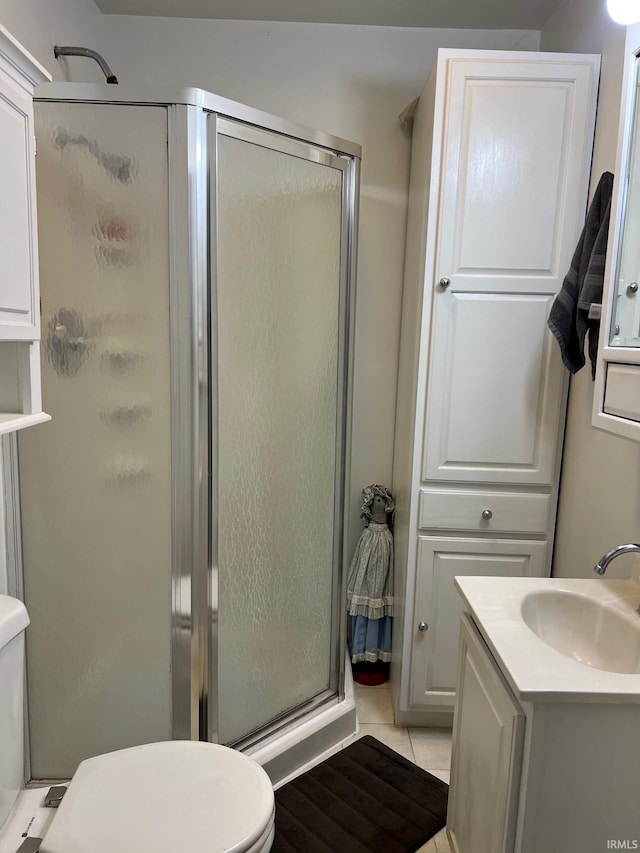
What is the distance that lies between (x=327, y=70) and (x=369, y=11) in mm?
229

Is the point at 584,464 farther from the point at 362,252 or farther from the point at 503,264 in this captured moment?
the point at 362,252

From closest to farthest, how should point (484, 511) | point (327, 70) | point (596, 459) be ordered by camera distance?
point (596, 459), point (484, 511), point (327, 70)

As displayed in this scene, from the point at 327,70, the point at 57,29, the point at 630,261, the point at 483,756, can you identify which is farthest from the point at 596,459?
the point at 57,29

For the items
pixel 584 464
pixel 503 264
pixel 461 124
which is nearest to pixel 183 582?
pixel 584 464

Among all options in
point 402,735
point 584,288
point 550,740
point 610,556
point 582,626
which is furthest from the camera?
point 402,735

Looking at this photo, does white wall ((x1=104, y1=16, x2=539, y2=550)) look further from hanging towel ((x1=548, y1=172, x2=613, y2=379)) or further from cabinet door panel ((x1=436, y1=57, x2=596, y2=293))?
hanging towel ((x1=548, y1=172, x2=613, y2=379))

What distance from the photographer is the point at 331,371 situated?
1838 millimetres

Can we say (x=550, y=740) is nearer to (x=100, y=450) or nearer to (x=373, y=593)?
(x=100, y=450)

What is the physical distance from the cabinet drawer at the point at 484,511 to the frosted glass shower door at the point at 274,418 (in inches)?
12.1

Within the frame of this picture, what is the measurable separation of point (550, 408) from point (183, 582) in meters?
1.19

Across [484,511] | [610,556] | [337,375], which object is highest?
[337,375]

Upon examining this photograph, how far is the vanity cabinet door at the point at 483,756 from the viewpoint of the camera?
978mm

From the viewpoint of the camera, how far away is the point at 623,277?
1226 mm

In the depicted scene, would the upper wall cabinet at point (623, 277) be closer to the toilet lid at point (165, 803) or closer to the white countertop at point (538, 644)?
the white countertop at point (538, 644)
